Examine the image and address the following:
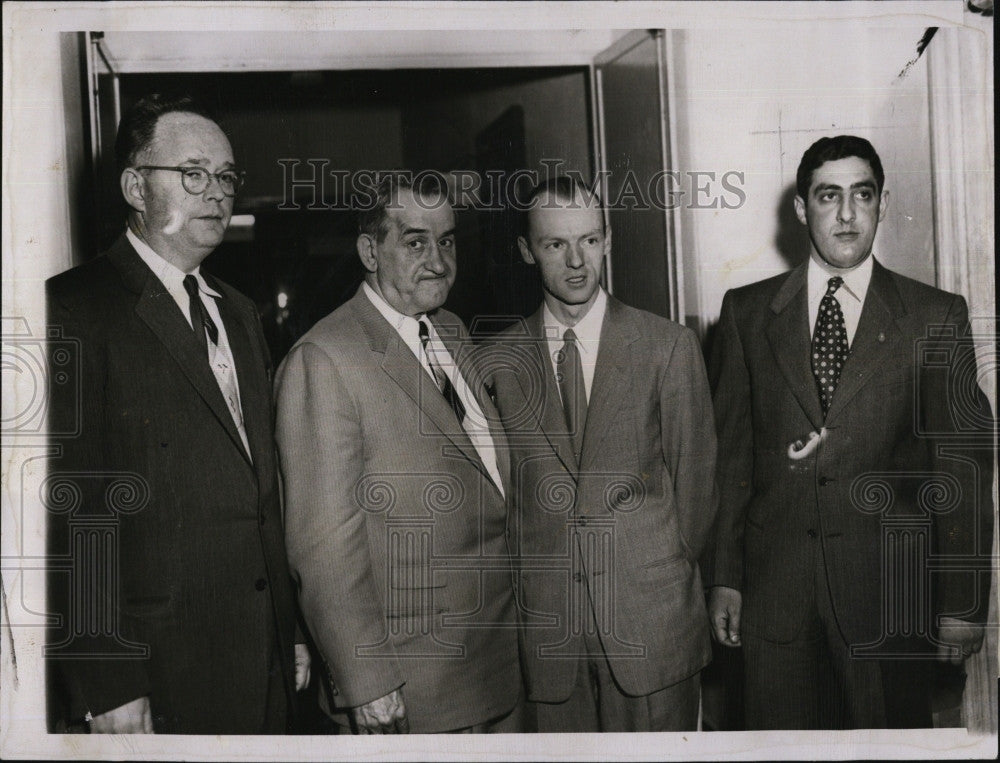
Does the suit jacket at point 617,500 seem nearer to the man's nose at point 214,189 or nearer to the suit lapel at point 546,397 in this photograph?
the suit lapel at point 546,397

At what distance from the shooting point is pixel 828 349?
2398 mm

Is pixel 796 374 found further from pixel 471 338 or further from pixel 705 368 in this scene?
pixel 471 338

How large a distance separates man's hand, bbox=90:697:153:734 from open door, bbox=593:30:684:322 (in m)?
1.57

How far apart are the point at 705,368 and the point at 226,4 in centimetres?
156

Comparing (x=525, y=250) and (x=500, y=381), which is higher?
(x=525, y=250)

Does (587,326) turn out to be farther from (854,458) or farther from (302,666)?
(302,666)

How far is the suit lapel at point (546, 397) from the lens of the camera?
238 centimetres

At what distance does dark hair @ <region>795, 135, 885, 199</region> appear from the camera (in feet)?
7.96

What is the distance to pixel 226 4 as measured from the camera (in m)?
2.46

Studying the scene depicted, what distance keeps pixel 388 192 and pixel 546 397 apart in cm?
66

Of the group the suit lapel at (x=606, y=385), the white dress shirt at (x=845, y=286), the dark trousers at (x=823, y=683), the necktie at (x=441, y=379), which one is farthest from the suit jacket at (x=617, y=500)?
the white dress shirt at (x=845, y=286)

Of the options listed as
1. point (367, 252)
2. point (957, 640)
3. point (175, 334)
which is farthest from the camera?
point (957, 640)

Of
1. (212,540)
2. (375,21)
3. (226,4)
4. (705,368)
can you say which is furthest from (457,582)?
(226,4)

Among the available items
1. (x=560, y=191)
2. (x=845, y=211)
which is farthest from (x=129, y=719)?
(x=845, y=211)
